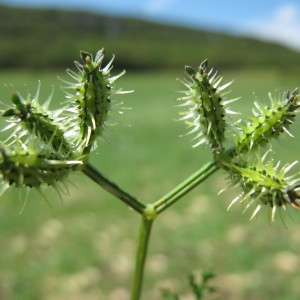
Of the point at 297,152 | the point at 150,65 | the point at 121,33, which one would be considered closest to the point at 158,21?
the point at 121,33

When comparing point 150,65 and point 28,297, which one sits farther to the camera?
point 150,65

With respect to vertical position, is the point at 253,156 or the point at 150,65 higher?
the point at 150,65

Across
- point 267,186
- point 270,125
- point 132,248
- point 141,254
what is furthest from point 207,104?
point 132,248

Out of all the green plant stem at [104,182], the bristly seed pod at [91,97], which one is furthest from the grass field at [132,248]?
the bristly seed pod at [91,97]

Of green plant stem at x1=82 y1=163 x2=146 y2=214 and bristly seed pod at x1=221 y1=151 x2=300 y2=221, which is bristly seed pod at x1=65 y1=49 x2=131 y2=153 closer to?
green plant stem at x1=82 y1=163 x2=146 y2=214

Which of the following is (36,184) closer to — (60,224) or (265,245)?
(265,245)

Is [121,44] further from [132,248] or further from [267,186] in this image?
[267,186]

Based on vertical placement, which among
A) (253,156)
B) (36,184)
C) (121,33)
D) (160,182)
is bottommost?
(36,184)
